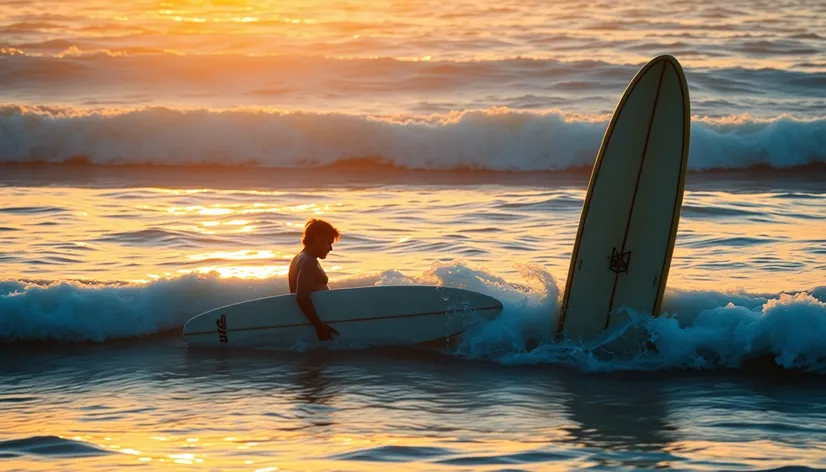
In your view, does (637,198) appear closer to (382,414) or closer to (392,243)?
(382,414)

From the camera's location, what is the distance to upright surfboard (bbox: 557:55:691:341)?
6.60 meters

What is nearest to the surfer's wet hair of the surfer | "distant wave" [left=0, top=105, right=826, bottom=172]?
the surfer

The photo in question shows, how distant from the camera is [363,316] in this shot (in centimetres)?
700

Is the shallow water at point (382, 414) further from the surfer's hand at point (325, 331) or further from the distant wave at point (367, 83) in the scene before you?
the distant wave at point (367, 83)

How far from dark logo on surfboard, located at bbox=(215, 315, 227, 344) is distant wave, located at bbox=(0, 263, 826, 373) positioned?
68cm

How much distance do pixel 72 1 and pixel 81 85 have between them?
477 inches

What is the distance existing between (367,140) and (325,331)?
970 cm

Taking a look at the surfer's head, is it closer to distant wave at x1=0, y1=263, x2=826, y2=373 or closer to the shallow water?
the shallow water

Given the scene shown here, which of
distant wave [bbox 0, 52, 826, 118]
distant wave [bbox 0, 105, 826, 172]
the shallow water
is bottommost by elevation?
the shallow water

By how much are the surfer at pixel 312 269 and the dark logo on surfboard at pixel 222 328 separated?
487 mm

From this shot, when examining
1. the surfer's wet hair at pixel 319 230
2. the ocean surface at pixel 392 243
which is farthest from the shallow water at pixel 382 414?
the surfer's wet hair at pixel 319 230

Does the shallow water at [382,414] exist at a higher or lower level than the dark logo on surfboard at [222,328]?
lower

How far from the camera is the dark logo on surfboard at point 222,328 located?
7090 mm

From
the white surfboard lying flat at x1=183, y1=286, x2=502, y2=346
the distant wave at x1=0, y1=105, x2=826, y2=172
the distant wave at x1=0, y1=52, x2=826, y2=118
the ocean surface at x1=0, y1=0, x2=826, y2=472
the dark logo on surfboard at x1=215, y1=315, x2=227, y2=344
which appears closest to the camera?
the ocean surface at x1=0, y1=0, x2=826, y2=472
